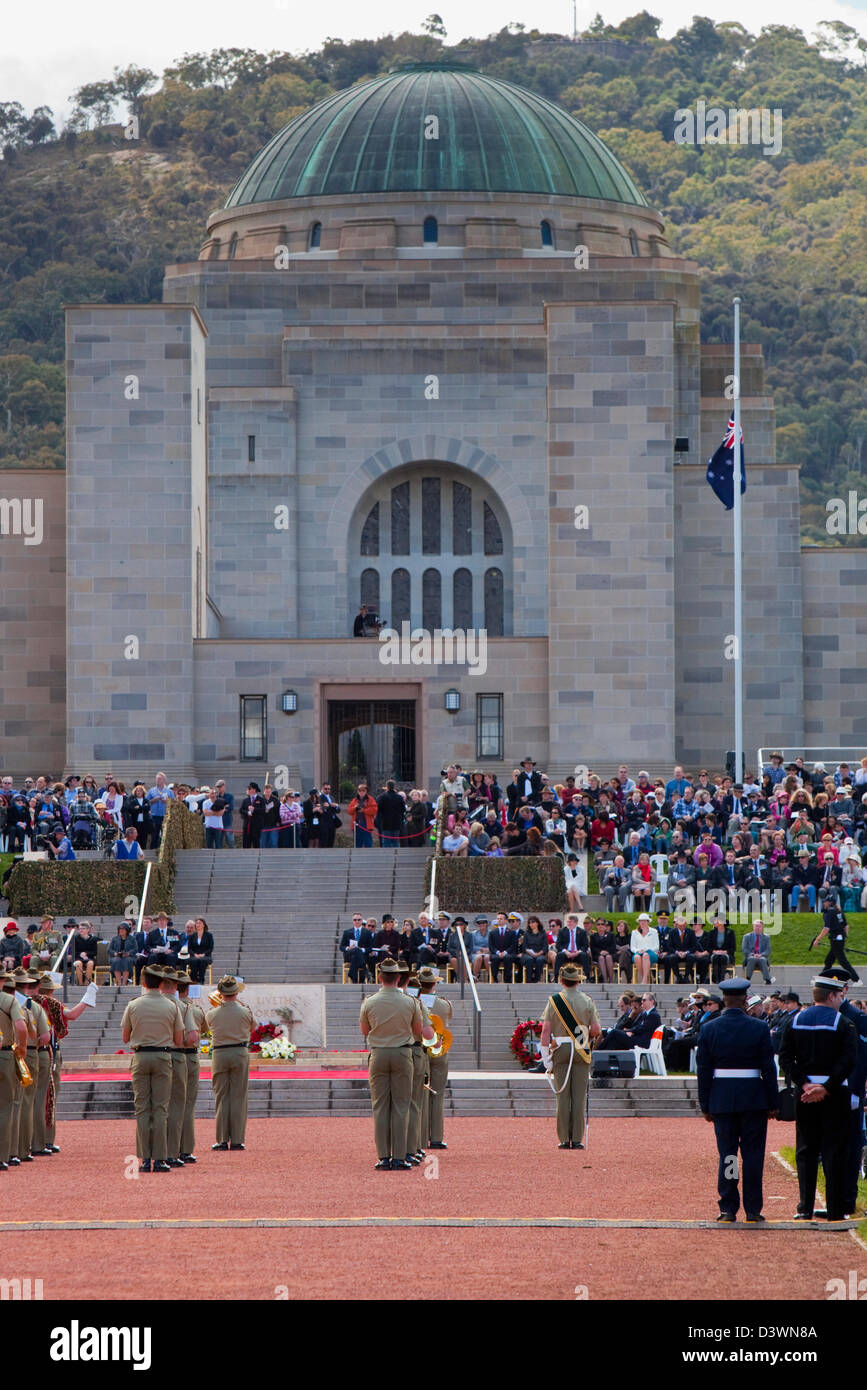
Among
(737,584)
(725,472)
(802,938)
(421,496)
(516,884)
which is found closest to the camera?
(802,938)

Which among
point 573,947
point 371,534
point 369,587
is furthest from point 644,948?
point 371,534

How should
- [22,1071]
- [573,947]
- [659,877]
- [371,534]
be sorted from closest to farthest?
[22,1071], [573,947], [659,877], [371,534]

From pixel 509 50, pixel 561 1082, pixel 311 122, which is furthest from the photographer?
pixel 509 50

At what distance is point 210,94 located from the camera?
420ft

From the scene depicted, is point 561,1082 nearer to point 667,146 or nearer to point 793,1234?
point 793,1234

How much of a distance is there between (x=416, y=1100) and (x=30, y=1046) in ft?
11.9

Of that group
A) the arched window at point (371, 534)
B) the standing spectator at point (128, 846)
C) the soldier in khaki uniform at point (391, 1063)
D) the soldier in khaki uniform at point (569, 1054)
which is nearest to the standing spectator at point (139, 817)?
the standing spectator at point (128, 846)

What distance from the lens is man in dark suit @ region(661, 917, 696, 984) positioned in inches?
1336

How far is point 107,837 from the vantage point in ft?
131

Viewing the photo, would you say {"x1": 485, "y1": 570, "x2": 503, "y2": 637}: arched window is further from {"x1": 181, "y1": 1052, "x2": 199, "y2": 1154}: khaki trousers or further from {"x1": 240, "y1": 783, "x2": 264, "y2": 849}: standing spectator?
{"x1": 181, "y1": 1052, "x2": 199, "y2": 1154}: khaki trousers

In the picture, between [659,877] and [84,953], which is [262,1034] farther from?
[659,877]

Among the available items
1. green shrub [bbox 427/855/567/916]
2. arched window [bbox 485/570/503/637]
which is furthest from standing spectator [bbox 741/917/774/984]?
arched window [bbox 485/570/503/637]

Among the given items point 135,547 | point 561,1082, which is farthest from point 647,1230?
point 135,547

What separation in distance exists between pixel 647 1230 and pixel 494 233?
144 feet
